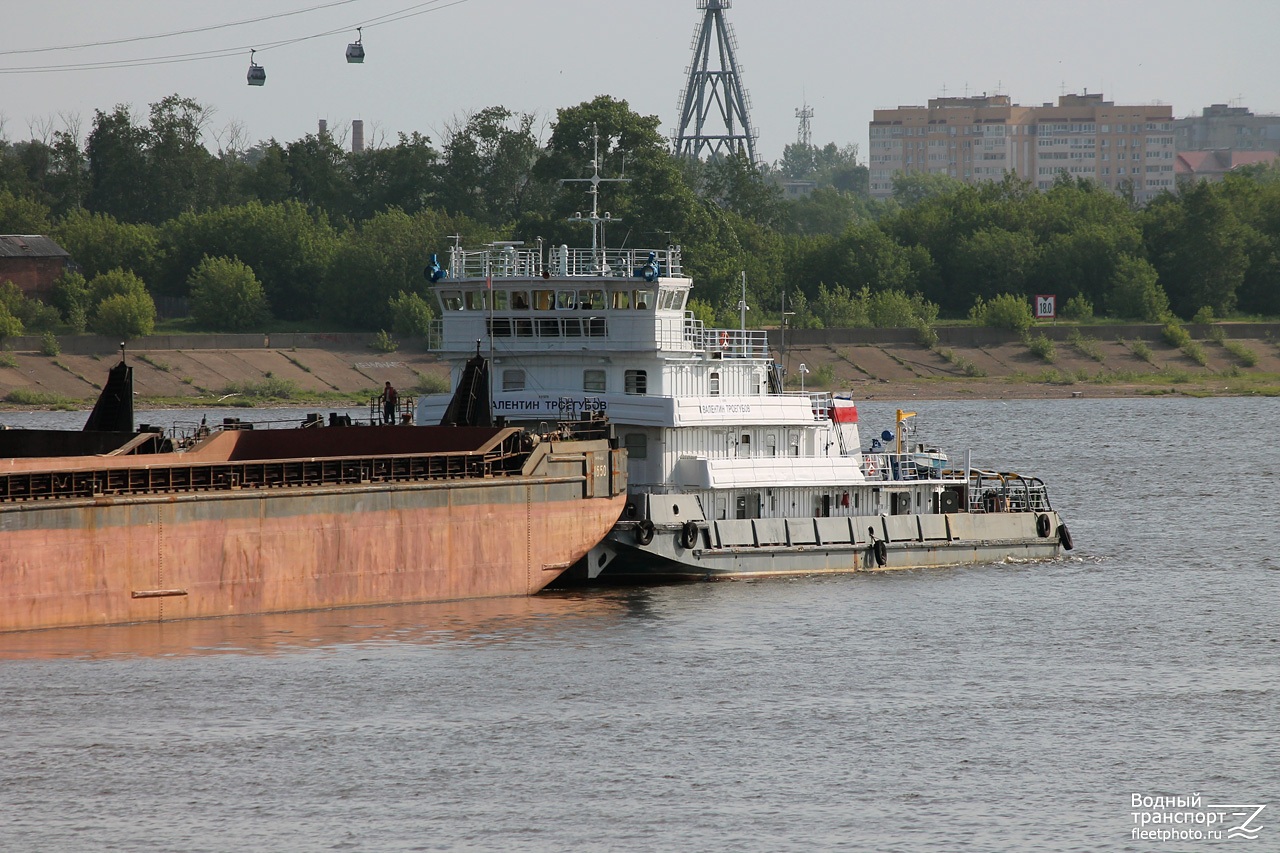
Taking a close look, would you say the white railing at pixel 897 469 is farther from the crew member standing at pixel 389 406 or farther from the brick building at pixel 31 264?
the brick building at pixel 31 264

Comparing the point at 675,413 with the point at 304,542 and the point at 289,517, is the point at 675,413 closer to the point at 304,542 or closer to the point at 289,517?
the point at 304,542

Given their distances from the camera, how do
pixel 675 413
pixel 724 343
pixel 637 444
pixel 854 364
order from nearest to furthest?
1. pixel 675 413
2. pixel 637 444
3. pixel 724 343
4. pixel 854 364

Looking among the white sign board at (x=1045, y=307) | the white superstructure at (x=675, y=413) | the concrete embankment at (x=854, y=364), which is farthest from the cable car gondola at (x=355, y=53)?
the white sign board at (x=1045, y=307)

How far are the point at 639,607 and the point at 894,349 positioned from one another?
80639mm

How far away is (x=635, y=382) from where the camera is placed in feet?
127

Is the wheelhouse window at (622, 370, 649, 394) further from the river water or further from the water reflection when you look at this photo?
the water reflection

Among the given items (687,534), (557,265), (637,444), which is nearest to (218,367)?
(557,265)

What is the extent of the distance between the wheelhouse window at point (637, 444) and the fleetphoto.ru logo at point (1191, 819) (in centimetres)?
1658

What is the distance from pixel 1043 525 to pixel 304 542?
1930 cm

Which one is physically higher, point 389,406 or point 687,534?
point 389,406

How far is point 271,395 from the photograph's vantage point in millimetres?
96312

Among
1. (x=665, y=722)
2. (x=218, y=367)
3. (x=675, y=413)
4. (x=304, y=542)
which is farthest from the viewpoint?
(x=218, y=367)

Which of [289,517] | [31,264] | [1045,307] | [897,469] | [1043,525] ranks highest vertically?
[31,264]

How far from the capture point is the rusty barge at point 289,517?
2942 centimetres
